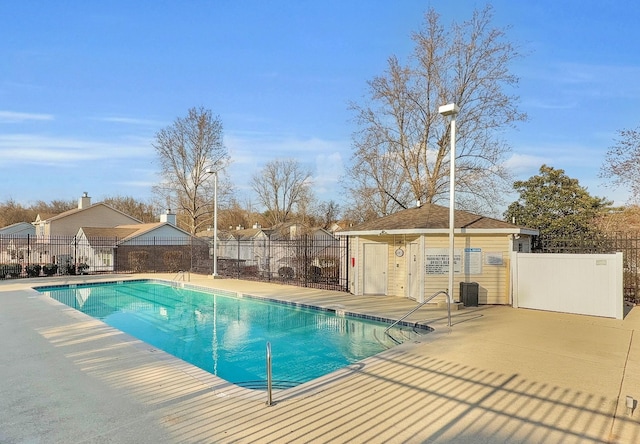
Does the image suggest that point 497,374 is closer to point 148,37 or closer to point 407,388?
point 407,388

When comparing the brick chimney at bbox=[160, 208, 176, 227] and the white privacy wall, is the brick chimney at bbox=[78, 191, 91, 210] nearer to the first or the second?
the brick chimney at bbox=[160, 208, 176, 227]

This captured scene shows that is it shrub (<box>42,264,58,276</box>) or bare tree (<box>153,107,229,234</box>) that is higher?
bare tree (<box>153,107,229,234</box>)

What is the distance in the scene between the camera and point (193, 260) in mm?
24797

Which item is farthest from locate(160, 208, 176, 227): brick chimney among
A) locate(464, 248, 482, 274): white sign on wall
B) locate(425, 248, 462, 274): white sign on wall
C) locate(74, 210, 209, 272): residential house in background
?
locate(464, 248, 482, 274): white sign on wall

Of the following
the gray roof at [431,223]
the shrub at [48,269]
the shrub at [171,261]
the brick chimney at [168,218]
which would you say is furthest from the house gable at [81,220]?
the gray roof at [431,223]

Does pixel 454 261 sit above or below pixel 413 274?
above

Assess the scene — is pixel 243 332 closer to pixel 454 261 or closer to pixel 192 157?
pixel 454 261

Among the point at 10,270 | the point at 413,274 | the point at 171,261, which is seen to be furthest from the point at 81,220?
the point at 413,274

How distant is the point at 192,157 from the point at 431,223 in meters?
24.1

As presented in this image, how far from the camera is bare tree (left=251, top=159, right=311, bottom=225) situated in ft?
162

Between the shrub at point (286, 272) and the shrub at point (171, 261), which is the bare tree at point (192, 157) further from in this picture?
the shrub at point (286, 272)

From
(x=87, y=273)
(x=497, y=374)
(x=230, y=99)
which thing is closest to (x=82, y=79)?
(x=230, y=99)

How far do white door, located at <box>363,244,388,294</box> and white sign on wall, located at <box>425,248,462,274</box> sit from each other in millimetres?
1897

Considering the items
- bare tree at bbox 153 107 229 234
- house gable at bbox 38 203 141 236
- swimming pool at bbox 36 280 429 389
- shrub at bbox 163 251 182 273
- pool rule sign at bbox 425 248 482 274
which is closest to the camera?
swimming pool at bbox 36 280 429 389
